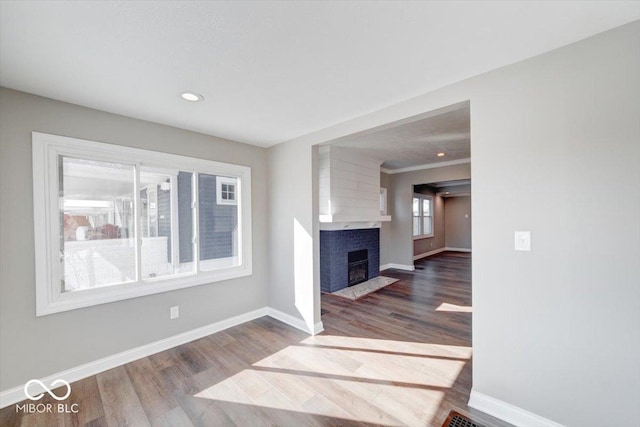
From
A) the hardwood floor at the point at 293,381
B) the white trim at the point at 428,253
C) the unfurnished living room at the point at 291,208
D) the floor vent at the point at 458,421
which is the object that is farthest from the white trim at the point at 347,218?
the white trim at the point at 428,253

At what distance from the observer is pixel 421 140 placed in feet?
13.6

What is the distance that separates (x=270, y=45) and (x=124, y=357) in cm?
307

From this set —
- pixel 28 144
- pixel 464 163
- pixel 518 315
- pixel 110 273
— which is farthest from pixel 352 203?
pixel 28 144

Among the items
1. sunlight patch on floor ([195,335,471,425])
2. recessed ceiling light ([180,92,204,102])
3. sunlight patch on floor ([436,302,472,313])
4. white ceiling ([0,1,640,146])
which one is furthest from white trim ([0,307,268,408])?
sunlight patch on floor ([436,302,472,313])

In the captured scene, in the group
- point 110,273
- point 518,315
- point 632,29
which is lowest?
point 518,315

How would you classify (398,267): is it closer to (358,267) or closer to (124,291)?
(358,267)

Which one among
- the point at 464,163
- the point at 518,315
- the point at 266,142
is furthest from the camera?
the point at 464,163

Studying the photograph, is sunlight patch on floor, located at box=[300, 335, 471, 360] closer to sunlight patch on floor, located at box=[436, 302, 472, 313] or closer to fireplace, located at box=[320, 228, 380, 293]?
sunlight patch on floor, located at box=[436, 302, 472, 313]

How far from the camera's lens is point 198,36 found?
1457 mm

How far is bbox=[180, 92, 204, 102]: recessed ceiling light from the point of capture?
7.01 ft

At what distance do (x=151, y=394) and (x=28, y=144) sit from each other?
2.26 metres

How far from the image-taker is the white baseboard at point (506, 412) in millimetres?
1667

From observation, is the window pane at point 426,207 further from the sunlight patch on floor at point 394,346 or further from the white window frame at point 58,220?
the white window frame at point 58,220

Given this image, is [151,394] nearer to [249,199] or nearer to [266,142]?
[249,199]
